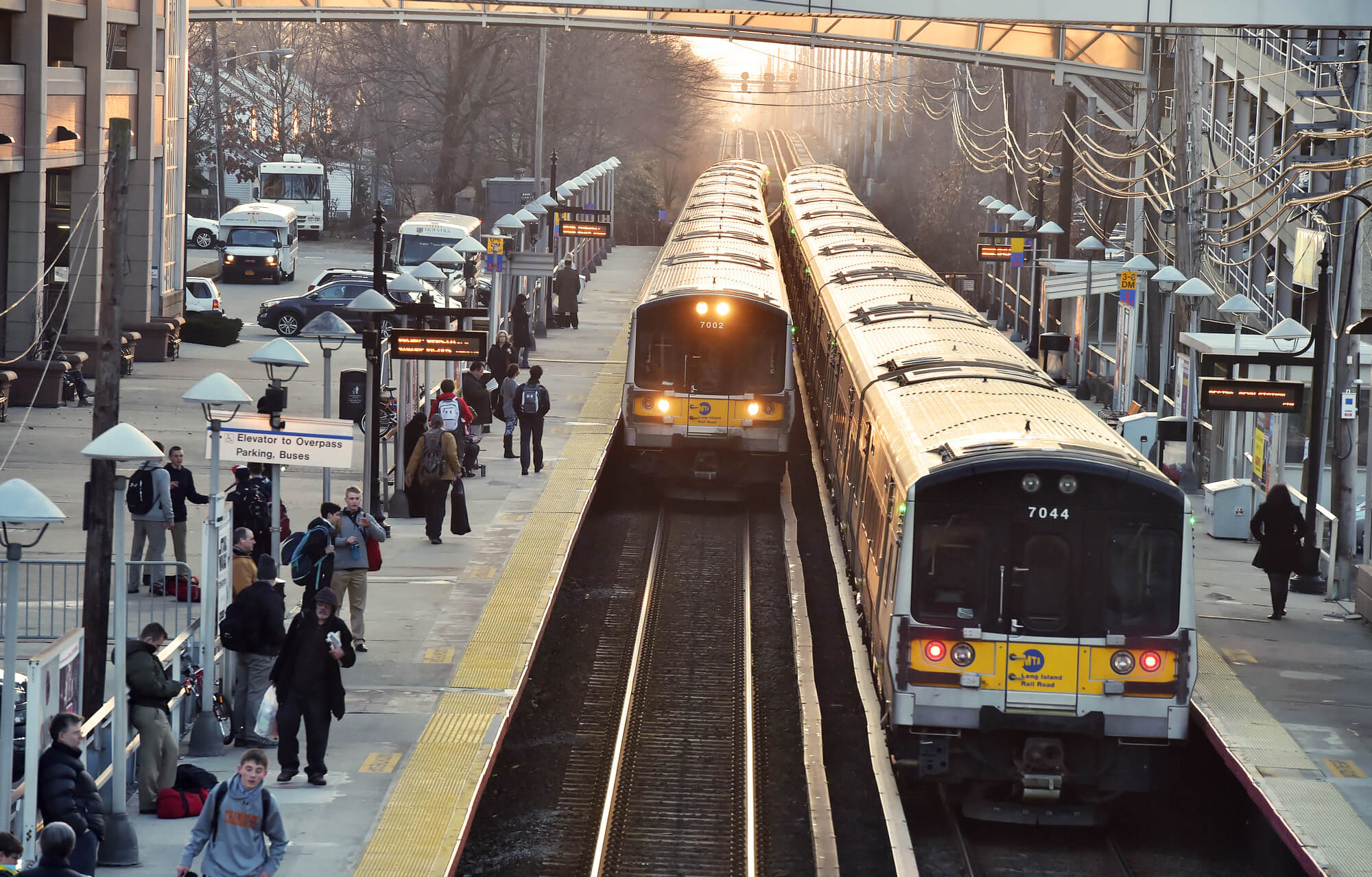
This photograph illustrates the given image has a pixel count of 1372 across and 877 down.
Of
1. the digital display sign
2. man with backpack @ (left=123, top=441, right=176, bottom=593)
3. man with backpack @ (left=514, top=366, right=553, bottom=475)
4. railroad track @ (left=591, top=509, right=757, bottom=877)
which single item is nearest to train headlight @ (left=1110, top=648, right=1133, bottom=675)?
railroad track @ (left=591, top=509, right=757, bottom=877)

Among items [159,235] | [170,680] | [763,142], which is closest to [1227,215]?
[159,235]

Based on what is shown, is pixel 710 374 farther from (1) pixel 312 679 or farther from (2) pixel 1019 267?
(2) pixel 1019 267

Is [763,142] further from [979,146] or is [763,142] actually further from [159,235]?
[159,235]

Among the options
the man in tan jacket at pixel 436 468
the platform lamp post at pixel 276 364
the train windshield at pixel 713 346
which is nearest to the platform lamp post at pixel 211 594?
the platform lamp post at pixel 276 364

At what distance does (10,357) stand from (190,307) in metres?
9.98

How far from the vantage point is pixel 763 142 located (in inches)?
5758

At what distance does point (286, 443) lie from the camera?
42.2 feet

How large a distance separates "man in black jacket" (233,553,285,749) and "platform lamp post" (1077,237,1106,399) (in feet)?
70.7

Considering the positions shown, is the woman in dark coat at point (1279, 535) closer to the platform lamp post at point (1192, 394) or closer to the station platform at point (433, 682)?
the platform lamp post at point (1192, 394)

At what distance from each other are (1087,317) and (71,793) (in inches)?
1052

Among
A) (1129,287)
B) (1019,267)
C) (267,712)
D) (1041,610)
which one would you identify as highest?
(1019,267)

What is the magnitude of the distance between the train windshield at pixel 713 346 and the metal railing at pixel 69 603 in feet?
22.2

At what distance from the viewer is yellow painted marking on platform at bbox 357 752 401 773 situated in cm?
1173

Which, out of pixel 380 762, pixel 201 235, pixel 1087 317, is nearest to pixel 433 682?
pixel 380 762
